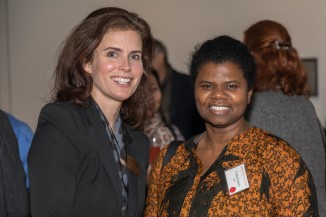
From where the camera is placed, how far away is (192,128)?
16.5 ft

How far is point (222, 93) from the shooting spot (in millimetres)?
2289

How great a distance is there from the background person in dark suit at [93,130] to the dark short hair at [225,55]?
27 centimetres

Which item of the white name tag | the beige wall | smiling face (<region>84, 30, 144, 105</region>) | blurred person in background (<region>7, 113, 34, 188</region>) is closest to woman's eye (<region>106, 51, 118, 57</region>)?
smiling face (<region>84, 30, 144, 105</region>)

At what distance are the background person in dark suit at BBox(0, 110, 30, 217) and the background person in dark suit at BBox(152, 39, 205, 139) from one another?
2961 millimetres

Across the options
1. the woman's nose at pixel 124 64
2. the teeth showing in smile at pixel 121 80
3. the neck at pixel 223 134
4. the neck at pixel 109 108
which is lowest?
the neck at pixel 223 134

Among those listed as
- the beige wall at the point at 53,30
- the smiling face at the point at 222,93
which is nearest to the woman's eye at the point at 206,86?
the smiling face at the point at 222,93

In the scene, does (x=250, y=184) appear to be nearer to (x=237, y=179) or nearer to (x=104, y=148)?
(x=237, y=179)

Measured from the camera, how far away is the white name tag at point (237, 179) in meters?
2.13

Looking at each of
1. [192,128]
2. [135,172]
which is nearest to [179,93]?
[192,128]

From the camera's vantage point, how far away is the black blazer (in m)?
2.06

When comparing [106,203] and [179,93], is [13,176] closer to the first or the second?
[106,203]

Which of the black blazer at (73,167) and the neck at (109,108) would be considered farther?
the neck at (109,108)

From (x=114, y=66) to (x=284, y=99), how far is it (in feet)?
3.57

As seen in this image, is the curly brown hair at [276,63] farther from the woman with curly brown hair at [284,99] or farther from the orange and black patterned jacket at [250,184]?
the orange and black patterned jacket at [250,184]
